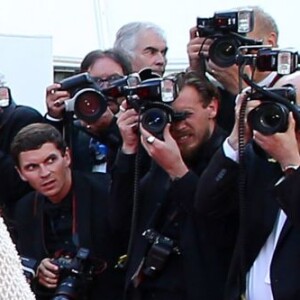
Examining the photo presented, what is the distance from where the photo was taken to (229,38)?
217 cm

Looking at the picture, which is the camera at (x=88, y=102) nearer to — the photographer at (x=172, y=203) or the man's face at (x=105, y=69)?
the photographer at (x=172, y=203)

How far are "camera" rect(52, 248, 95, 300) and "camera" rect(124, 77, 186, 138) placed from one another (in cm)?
51

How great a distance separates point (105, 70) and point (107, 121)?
31 cm

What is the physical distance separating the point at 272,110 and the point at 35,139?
0.99m

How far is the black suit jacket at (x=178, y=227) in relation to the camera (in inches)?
86.4

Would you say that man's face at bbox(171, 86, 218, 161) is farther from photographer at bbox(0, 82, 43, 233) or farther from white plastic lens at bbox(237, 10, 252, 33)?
photographer at bbox(0, 82, 43, 233)

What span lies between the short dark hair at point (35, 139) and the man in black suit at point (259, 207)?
0.69m

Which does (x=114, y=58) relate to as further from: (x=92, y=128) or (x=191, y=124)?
(x=191, y=124)

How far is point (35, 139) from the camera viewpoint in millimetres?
2582

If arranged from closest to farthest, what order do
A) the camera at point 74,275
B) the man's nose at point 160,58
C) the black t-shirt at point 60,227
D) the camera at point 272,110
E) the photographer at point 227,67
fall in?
the camera at point 272,110
the photographer at point 227,67
the camera at point 74,275
the black t-shirt at point 60,227
the man's nose at point 160,58

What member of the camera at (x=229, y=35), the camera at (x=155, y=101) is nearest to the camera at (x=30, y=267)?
the camera at (x=155, y=101)

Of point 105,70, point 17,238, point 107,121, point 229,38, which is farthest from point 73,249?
point 229,38

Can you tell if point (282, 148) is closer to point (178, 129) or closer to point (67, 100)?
point (178, 129)

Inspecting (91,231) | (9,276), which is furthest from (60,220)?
(9,276)
